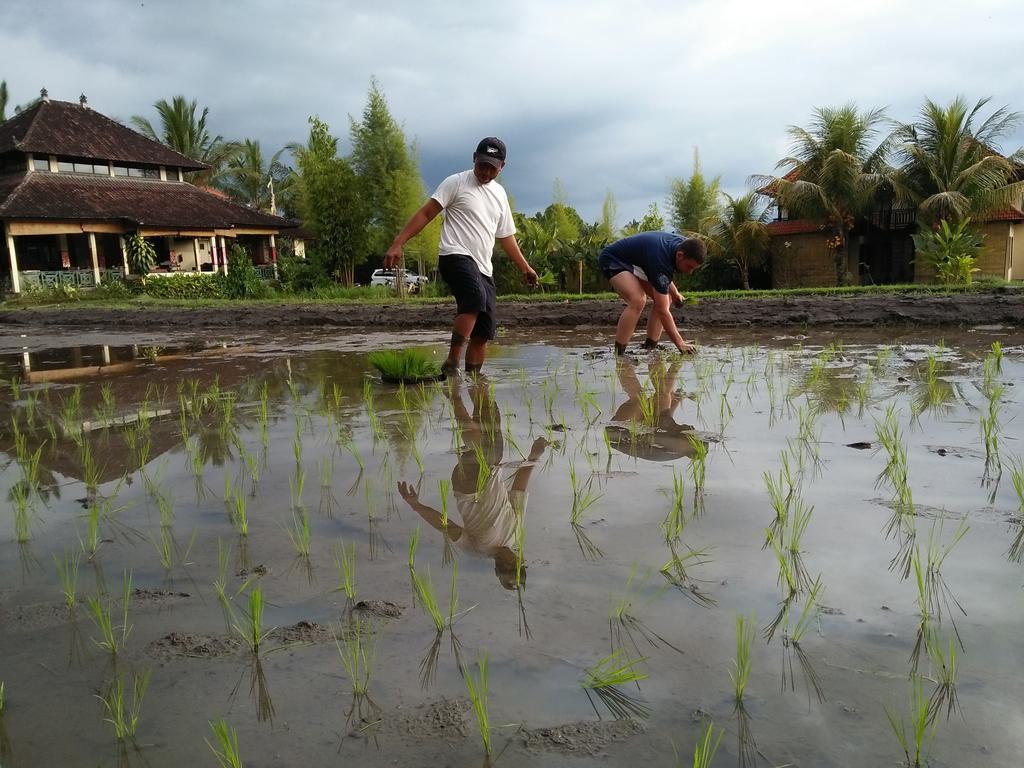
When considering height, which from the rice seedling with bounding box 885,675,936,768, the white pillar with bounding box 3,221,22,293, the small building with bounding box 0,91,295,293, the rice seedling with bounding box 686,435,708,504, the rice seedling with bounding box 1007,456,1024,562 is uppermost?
the small building with bounding box 0,91,295,293

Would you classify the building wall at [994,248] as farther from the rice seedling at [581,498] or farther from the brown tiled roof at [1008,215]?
the rice seedling at [581,498]

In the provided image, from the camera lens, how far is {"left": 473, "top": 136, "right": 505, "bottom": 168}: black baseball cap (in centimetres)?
511

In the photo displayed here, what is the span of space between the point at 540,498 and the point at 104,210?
26031 mm

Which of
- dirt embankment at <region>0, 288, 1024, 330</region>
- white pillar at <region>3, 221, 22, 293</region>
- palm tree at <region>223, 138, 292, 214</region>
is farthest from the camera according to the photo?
palm tree at <region>223, 138, 292, 214</region>

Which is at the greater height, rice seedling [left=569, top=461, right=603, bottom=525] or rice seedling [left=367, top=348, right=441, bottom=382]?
rice seedling [left=367, top=348, right=441, bottom=382]

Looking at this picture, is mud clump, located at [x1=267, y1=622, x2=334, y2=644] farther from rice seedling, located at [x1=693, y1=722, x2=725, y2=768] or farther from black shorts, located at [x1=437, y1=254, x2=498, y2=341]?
black shorts, located at [x1=437, y1=254, x2=498, y2=341]

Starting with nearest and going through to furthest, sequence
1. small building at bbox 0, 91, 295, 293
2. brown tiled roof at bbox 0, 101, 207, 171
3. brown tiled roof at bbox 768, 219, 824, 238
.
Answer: small building at bbox 0, 91, 295, 293, brown tiled roof at bbox 0, 101, 207, 171, brown tiled roof at bbox 768, 219, 824, 238

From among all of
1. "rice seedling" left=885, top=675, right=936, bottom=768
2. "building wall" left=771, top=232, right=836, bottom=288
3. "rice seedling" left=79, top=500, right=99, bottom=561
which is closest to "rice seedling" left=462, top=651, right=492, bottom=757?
"rice seedling" left=885, top=675, right=936, bottom=768

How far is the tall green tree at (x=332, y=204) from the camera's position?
77.2 feet

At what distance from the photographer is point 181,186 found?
29.1m

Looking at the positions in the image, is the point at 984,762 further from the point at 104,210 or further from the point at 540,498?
the point at 104,210

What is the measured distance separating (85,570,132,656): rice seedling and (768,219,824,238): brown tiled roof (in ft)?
84.8

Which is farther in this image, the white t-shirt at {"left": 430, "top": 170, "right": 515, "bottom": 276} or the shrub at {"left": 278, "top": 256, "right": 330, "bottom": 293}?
the shrub at {"left": 278, "top": 256, "right": 330, "bottom": 293}

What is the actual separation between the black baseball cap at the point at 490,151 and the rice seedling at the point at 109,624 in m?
3.85
